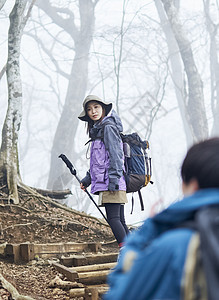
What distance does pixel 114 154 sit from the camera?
5176 millimetres

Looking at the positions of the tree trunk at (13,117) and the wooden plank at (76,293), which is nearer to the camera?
the wooden plank at (76,293)

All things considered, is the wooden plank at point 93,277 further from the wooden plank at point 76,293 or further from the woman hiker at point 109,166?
the woman hiker at point 109,166

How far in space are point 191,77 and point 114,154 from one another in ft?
48.1

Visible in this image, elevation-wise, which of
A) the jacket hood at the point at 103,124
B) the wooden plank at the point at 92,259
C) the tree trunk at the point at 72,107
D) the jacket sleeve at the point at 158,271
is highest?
the tree trunk at the point at 72,107

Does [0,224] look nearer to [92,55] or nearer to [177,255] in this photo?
[177,255]

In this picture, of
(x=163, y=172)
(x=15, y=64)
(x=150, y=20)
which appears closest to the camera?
(x=15, y=64)

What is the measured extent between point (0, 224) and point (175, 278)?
6.76 meters

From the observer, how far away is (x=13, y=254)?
20.5 feet

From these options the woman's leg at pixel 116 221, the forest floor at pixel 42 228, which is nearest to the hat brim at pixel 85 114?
the woman's leg at pixel 116 221

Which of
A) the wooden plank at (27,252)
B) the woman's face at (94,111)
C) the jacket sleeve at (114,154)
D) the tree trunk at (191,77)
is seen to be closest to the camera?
the jacket sleeve at (114,154)

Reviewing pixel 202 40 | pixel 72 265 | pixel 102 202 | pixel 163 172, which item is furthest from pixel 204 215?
pixel 163 172

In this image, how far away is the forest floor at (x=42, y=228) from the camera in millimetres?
6102

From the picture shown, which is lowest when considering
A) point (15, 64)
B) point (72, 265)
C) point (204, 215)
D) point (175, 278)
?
point (72, 265)

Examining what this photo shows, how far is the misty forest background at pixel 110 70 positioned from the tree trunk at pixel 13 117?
8.02 m
